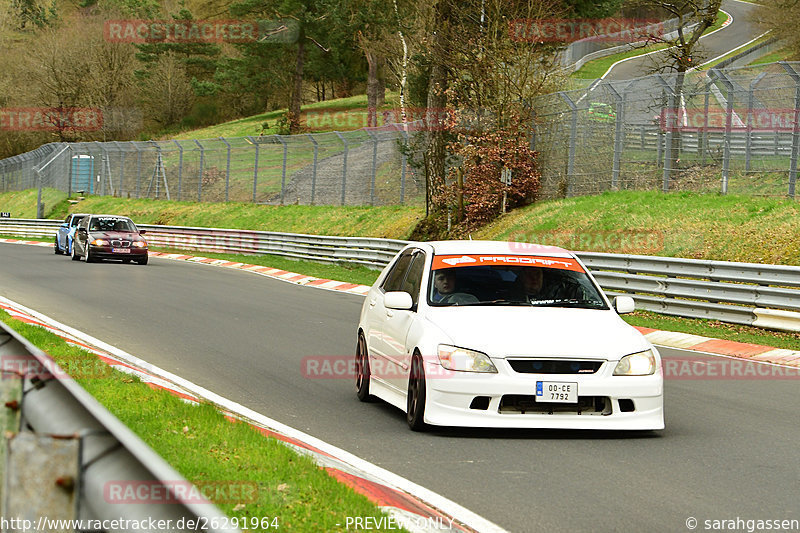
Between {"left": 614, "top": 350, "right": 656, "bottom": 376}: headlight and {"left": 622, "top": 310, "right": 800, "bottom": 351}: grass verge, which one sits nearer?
{"left": 614, "top": 350, "right": 656, "bottom": 376}: headlight

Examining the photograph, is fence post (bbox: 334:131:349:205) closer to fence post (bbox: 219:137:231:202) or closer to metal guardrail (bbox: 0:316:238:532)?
fence post (bbox: 219:137:231:202)

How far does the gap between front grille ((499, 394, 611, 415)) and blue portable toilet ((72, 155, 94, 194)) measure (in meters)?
59.1

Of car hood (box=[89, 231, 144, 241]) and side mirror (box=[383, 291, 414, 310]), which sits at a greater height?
side mirror (box=[383, 291, 414, 310])

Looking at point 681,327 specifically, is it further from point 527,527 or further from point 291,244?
point 291,244

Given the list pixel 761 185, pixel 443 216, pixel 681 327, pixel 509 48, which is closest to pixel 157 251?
pixel 443 216

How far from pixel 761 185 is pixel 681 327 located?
680cm

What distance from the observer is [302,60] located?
251ft

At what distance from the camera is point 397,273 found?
10.5 metres

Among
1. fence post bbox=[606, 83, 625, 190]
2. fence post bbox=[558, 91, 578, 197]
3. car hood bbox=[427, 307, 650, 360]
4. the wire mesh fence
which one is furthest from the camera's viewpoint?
fence post bbox=[558, 91, 578, 197]

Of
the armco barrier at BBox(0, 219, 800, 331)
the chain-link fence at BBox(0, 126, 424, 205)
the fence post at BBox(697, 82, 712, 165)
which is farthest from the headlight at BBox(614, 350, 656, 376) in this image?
the chain-link fence at BBox(0, 126, 424, 205)

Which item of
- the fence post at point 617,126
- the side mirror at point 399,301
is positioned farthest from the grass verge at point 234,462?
the fence post at point 617,126

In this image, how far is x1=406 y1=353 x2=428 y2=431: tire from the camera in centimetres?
828

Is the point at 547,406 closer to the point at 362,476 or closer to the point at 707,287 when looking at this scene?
the point at 362,476

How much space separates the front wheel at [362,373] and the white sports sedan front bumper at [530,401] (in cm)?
191
